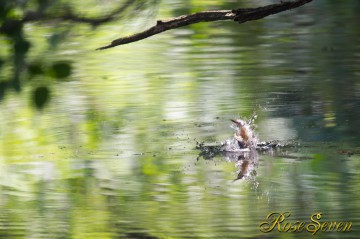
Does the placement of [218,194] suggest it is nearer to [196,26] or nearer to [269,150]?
[269,150]

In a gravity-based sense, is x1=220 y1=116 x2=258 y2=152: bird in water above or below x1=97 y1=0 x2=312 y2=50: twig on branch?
below

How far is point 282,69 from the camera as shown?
16.3 feet

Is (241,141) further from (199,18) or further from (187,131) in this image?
(199,18)

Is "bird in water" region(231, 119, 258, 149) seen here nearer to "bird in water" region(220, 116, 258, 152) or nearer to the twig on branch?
"bird in water" region(220, 116, 258, 152)

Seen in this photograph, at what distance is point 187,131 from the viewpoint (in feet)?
13.1

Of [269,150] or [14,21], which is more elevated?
[14,21]

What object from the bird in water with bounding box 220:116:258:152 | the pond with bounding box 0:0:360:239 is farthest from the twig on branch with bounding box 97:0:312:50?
the bird in water with bounding box 220:116:258:152

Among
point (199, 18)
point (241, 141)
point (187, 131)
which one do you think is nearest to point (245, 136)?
point (241, 141)

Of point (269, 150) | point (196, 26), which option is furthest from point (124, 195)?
point (196, 26)

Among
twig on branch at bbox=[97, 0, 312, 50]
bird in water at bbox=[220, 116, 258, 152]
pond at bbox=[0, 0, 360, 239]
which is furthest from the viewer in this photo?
bird in water at bbox=[220, 116, 258, 152]

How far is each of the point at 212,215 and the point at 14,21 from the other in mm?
1343

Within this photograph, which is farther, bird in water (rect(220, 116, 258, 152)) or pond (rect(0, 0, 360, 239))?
bird in water (rect(220, 116, 258, 152))

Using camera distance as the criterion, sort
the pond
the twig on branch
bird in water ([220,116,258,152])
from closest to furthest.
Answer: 1. the twig on branch
2. the pond
3. bird in water ([220,116,258,152])

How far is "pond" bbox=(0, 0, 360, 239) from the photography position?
284 cm
